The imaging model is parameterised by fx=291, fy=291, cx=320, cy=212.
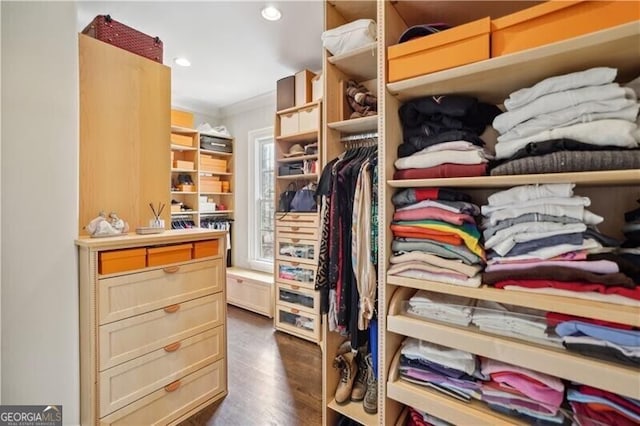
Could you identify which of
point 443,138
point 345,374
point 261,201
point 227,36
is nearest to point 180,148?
point 261,201

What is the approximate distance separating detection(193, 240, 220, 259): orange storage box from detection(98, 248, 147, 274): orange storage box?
10.6 inches

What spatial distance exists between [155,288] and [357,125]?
4.32ft

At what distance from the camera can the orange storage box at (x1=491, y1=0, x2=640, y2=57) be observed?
78 cm

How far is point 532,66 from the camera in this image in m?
0.92

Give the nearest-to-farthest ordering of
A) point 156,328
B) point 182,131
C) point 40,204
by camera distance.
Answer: point 40,204 → point 156,328 → point 182,131

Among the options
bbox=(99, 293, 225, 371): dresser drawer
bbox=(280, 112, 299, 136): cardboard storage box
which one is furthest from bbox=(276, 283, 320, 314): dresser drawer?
bbox=(280, 112, 299, 136): cardboard storage box

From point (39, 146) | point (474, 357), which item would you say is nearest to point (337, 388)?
point (474, 357)

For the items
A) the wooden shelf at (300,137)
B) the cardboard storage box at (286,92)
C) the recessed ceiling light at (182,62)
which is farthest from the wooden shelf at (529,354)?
the recessed ceiling light at (182,62)

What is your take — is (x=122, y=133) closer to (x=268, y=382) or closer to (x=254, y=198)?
(x=268, y=382)

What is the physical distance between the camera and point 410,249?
115 centimetres

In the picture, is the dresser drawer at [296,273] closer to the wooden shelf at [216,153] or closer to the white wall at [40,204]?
the white wall at [40,204]

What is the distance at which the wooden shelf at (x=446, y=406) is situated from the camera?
37.8 inches

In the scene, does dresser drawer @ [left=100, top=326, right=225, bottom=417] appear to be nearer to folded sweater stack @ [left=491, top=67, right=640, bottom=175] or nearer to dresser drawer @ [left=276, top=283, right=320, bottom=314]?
dresser drawer @ [left=276, top=283, right=320, bottom=314]

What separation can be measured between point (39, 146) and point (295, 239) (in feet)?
6.28
